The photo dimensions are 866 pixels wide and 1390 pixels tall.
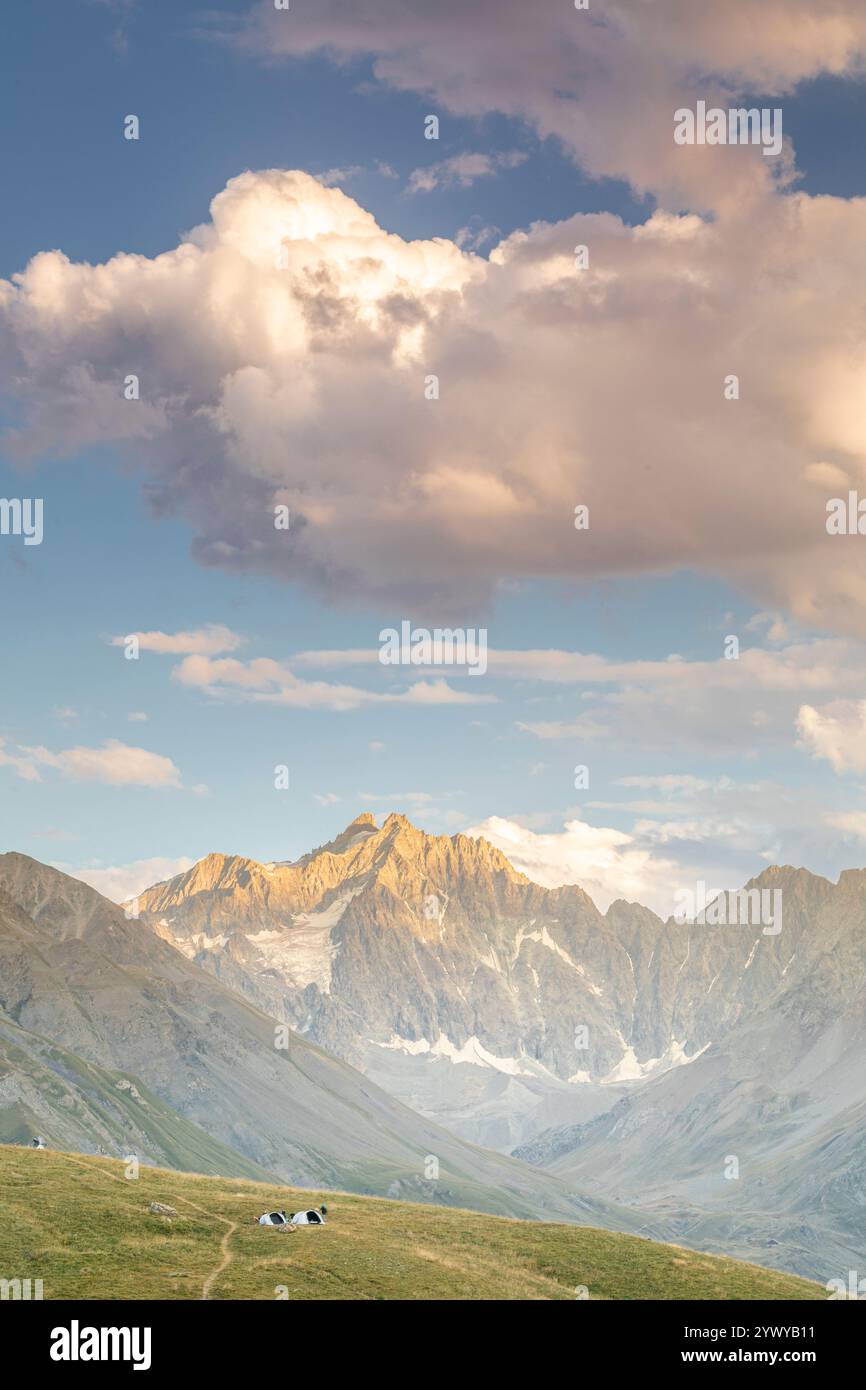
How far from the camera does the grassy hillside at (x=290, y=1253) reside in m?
65.3

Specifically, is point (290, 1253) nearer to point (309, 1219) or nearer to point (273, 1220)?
point (273, 1220)

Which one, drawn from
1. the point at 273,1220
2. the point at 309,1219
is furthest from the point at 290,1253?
the point at 309,1219

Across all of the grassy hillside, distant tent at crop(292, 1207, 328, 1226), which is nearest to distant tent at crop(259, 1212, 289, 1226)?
the grassy hillside

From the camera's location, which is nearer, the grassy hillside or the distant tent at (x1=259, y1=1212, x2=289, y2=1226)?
the grassy hillside

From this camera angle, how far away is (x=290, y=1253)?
7094cm

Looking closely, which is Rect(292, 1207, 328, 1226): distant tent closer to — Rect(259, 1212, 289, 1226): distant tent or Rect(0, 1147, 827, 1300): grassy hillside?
Rect(0, 1147, 827, 1300): grassy hillside

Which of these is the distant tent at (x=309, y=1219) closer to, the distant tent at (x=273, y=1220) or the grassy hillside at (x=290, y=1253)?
the grassy hillside at (x=290, y=1253)

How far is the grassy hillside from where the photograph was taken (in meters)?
65.3

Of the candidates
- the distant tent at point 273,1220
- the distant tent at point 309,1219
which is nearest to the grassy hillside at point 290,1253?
the distant tent at point 273,1220

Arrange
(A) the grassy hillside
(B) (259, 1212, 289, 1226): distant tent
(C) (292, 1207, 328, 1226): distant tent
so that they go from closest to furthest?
(A) the grassy hillside, (B) (259, 1212, 289, 1226): distant tent, (C) (292, 1207, 328, 1226): distant tent
